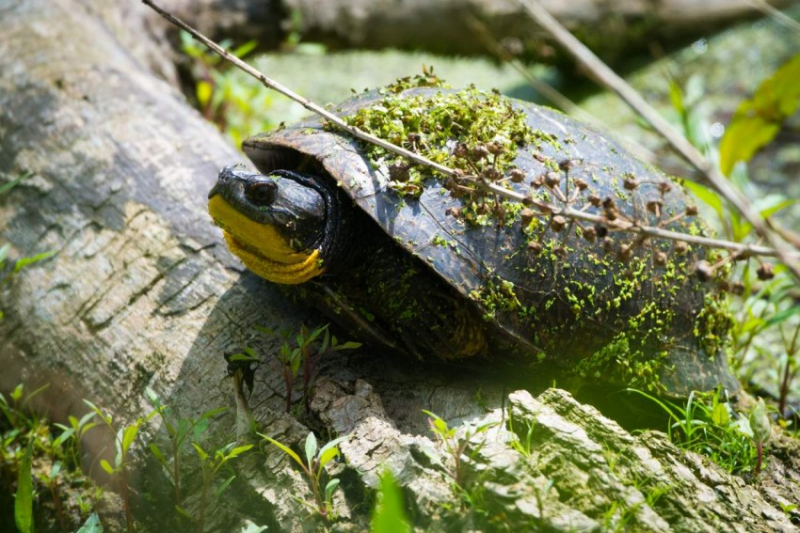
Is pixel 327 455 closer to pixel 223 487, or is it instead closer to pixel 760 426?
pixel 223 487

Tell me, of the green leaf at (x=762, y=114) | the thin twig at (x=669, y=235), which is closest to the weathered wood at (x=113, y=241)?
the thin twig at (x=669, y=235)

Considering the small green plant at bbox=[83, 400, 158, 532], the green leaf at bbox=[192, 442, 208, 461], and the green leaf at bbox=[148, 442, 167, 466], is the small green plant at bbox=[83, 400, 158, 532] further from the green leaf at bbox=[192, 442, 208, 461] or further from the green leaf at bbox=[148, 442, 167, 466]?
the green leaf at bbox=[192, 442, 208, 461]

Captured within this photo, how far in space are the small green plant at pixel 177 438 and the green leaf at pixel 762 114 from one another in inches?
117

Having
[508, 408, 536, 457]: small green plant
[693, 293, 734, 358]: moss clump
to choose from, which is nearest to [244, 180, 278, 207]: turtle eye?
[508, 408, 536, 457]: small green plant

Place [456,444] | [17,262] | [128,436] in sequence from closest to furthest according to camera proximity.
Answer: [456,444]
[128,436]
[17,262]

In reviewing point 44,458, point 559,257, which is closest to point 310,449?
point 559,257

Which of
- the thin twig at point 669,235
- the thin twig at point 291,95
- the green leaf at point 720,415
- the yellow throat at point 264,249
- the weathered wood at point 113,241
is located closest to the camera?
the thin twig at point 669,235

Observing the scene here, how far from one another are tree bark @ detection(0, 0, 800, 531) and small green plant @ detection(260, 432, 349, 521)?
0.12ft

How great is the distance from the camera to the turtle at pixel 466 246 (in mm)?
2232

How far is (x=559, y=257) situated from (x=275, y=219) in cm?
93

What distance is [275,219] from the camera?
2.27 m

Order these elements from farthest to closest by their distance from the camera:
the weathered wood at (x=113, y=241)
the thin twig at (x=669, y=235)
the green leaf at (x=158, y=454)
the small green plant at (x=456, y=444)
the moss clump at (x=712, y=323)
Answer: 1. the moss clump at (x=712, y=323)
2. the weathered wood at (x=113, y=241)
3. the green leaf at (x=158, y=454)
4. the small green plant at (x=456, y=444)
5. the thin twig at (x=669, y=235)

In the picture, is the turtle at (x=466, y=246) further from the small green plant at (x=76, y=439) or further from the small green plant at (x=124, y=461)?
the small green plant at (x=76, y=439)

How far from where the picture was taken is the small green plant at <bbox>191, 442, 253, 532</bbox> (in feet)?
6.55
